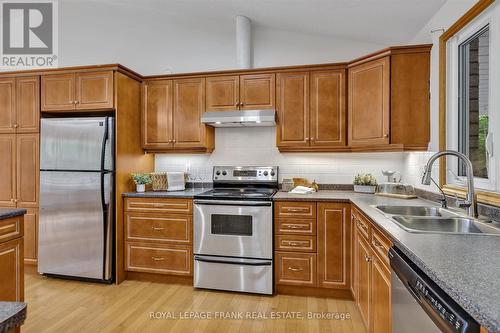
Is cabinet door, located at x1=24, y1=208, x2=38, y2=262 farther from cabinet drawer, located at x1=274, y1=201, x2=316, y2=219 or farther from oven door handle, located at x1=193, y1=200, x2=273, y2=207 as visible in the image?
cabinet drawer, located at x1=274, y1=201, x2=316, y2=219

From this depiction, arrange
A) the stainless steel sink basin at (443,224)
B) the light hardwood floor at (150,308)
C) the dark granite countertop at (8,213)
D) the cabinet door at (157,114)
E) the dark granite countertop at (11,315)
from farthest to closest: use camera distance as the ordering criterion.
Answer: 1. the cabinet door at (157,114)
2. the light hardwood floor at (150,308)
3. the dark granite countertop at (8,213)
4. the stainless steel sink basin at (443,224)
5. the dark granite countertop at (11,315)

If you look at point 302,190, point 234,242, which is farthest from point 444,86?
point 234,242

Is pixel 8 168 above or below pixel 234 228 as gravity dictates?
above

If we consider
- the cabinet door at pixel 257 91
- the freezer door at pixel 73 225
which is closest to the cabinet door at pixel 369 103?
the cabinet door at pixel 257 91

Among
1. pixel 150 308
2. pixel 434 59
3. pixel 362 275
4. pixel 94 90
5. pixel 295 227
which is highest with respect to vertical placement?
pixel 434 59

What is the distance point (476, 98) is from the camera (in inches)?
81.7

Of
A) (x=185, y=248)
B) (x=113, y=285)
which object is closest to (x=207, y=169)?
(x=185, y=248)

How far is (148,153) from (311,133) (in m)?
1.96

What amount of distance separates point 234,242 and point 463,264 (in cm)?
202

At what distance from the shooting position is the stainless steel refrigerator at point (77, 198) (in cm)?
293

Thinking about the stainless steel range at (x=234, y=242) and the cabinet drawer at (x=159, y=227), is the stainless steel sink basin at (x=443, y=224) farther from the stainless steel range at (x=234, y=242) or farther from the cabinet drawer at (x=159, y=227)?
the cabinet drawer at (x=159, y=227)

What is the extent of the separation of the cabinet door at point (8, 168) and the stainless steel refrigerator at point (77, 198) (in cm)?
50

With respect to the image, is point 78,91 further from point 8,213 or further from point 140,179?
point 8,213

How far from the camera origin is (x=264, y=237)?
8.96ft
